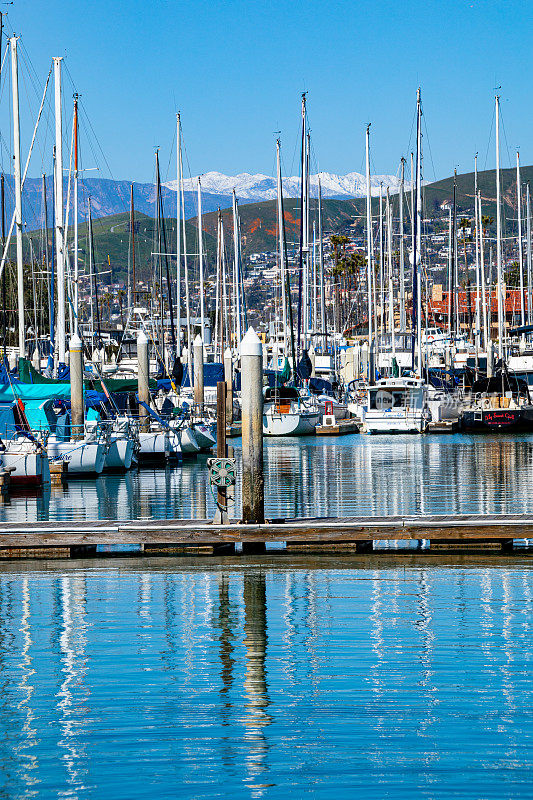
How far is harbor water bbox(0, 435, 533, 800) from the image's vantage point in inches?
377

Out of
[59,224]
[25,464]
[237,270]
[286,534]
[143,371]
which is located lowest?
[286,534]

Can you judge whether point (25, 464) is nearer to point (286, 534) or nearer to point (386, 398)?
point (286, 534)

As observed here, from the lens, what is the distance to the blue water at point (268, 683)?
31.3ft

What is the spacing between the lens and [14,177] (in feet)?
139

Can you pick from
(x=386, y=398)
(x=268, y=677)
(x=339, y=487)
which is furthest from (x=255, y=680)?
(x=386, y=398)

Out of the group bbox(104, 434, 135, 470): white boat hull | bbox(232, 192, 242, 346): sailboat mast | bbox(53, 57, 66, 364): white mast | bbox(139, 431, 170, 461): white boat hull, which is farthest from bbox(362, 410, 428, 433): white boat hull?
bbox(104, 434, 135, 470): white boat hull

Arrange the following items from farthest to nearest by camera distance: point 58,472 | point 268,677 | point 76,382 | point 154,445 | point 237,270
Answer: point 237,270 → point 154,445 → point 76,382 → point 58,472 → point 268,677

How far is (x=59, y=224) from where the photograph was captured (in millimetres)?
41125

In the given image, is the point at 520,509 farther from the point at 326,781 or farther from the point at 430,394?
the point at 430,394

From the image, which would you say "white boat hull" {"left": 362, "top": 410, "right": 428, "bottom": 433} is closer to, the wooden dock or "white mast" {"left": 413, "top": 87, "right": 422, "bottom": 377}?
"white mast" {"left": 413, "top": 87, "right": 422, "bottom": 377}

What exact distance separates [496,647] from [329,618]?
100 inches

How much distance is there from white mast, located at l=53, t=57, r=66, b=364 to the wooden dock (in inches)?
802

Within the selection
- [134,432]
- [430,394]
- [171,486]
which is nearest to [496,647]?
[171,486]

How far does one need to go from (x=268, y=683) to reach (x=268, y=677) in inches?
8.9
